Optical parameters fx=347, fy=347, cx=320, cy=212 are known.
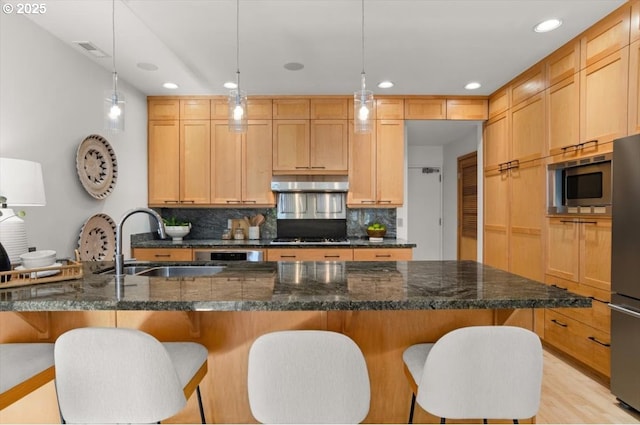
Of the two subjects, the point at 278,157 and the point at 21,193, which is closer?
the point at 21,193

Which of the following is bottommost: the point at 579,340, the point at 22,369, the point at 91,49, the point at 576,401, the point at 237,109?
the point at 576,401

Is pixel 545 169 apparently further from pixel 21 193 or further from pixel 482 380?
pixel 21 193

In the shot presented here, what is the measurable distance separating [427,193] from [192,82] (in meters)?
3.87

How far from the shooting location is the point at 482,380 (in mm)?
1116

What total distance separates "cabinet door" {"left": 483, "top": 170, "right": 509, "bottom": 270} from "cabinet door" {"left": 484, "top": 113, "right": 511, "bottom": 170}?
0.14 meters

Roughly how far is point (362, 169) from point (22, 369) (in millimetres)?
3362

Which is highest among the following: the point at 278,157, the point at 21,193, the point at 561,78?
the point at 561,78

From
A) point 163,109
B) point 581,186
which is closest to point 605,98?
point 581,186

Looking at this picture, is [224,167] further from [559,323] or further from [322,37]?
[559,323]

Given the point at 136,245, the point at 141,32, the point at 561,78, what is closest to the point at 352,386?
the point at 141,32

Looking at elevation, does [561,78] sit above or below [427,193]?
above

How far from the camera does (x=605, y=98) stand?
7.80ft

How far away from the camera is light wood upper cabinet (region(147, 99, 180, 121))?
4.05 m

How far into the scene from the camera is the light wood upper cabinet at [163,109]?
405 centimetres
